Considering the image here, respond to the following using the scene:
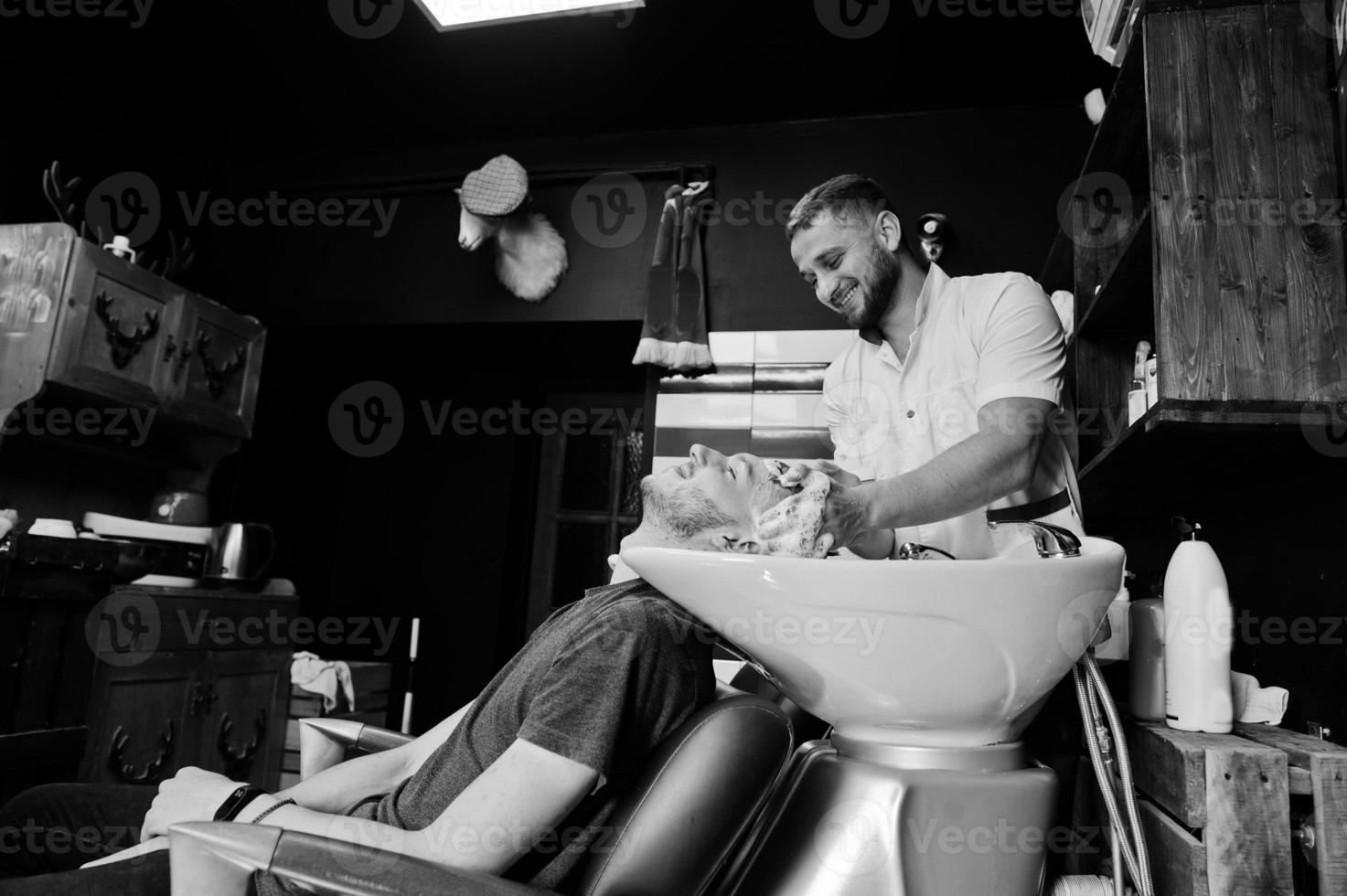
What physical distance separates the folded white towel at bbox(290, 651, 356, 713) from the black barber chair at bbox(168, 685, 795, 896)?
2.77 meters

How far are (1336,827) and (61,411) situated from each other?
3.64 meters

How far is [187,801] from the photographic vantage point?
1263 mm

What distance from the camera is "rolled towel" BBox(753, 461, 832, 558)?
4.00 feet

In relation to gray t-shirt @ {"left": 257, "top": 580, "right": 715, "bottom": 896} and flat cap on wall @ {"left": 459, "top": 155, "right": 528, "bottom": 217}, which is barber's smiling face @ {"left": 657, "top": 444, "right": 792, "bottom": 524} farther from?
flat cap on wall @ {"left": 459, "top": 155, "right": 528, "bottom": 217}

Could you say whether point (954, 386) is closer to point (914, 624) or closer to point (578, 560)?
point (914, 624)

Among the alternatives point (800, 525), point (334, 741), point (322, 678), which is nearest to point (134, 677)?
point (322, 678)

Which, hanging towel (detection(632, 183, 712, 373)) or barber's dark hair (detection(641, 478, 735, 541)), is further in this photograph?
hanging towel (detection(632, 183, 712, 373))

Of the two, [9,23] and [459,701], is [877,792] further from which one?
[9,23]

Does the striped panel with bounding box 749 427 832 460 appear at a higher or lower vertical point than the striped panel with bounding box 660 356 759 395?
lower

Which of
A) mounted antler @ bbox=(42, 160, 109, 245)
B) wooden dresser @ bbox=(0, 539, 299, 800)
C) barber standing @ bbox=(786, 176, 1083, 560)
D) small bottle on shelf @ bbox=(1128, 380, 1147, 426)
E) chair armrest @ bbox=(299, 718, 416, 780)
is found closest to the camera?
barber standing @ bbox=(786, 176, 1083, 560)

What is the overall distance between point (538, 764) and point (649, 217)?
2.82m

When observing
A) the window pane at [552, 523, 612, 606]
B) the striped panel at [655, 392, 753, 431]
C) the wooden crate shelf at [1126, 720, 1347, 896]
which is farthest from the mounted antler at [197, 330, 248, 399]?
the wooden crate shelf at [1126, 720, 1347, 896]

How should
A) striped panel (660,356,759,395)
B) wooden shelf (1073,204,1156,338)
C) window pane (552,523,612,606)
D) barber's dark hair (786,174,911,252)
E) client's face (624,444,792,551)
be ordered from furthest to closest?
1. window pane (552,523,612,606)
2. striped panel (660,356,759,395)
3. barber's dark hair (786,174,911,252)
4. wooden shelf (1073,204,1156,338)
5. client's face (624,444,792,551)

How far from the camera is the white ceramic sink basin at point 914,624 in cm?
100
